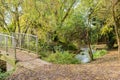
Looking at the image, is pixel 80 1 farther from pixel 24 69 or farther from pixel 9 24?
pixel 24 69

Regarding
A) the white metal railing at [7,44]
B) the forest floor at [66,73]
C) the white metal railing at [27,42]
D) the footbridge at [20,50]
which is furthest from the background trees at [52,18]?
the forest floor at [66,73]

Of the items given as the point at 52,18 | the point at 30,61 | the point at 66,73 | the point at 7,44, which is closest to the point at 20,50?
the point at 7,44

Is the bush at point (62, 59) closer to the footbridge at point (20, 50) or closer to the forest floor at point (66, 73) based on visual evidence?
the footbridge at point (20, 50)

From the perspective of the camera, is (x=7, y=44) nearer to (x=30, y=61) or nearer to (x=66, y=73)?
(x=30, y=61)

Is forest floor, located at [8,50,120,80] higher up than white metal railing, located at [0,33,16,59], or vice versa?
white metal railing, located at [0,33,16,59]

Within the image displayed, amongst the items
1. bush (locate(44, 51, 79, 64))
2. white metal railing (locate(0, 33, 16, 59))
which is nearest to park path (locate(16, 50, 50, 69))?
white metal railing (locate(0, 33, 16, 59))

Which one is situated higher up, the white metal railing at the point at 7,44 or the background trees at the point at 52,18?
the background trees at the point at 52,18

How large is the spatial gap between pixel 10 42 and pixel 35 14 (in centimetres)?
453

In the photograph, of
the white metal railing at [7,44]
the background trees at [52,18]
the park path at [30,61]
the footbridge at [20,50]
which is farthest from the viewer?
the background trees at [52,18]

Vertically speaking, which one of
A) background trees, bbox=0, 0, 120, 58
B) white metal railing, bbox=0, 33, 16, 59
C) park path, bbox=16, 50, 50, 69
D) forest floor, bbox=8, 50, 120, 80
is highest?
background trees, bbox=0, 0, 120, 58

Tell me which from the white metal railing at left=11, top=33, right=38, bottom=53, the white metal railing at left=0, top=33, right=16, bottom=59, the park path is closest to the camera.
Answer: the park path

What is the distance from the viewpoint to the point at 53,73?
10.3 m

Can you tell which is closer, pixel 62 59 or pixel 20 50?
pixel 62 59

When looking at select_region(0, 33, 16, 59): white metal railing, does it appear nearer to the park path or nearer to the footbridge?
the footbridge
